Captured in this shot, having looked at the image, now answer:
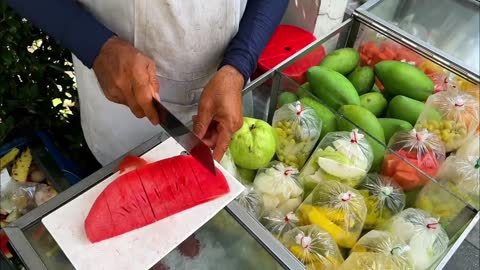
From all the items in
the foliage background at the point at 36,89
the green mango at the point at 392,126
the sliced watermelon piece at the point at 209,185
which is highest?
the sliced watermelon piece at the point at 209,185

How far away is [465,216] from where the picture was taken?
102cm

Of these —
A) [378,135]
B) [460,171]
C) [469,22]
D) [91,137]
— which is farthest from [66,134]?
[469,22]

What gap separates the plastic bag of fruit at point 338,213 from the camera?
95 centimetres

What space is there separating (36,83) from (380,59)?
1111mm

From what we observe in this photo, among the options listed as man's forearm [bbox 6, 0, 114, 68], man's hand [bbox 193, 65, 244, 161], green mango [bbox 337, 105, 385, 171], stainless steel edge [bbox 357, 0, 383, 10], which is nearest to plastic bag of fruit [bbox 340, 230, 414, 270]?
green mango [bbox 337, 105, 385, 171]

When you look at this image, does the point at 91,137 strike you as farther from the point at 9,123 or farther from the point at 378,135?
the point at 378,135

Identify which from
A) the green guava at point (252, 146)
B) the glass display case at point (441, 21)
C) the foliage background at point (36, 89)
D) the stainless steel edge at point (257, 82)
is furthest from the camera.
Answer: the glass display case at point (441, 21)

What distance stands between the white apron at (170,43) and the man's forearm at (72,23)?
0.07 meters

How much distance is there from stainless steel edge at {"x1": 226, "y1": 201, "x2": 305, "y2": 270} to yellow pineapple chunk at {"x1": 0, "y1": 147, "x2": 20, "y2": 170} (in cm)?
105

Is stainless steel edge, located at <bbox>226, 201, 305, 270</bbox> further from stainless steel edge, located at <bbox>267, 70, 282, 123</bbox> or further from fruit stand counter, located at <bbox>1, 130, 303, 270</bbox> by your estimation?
stainless steel edge, located at <bbox>267, 70, 282, 123</bbox>

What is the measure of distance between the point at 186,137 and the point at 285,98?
1.44ft

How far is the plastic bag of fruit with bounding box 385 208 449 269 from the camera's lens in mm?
948

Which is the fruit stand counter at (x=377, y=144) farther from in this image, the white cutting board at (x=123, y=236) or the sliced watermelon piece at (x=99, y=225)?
the sliced watermelon piece at (x=99, y=225)

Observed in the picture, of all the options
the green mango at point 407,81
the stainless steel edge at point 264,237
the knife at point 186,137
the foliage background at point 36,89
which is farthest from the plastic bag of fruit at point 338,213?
the foliage background at point 36,89
